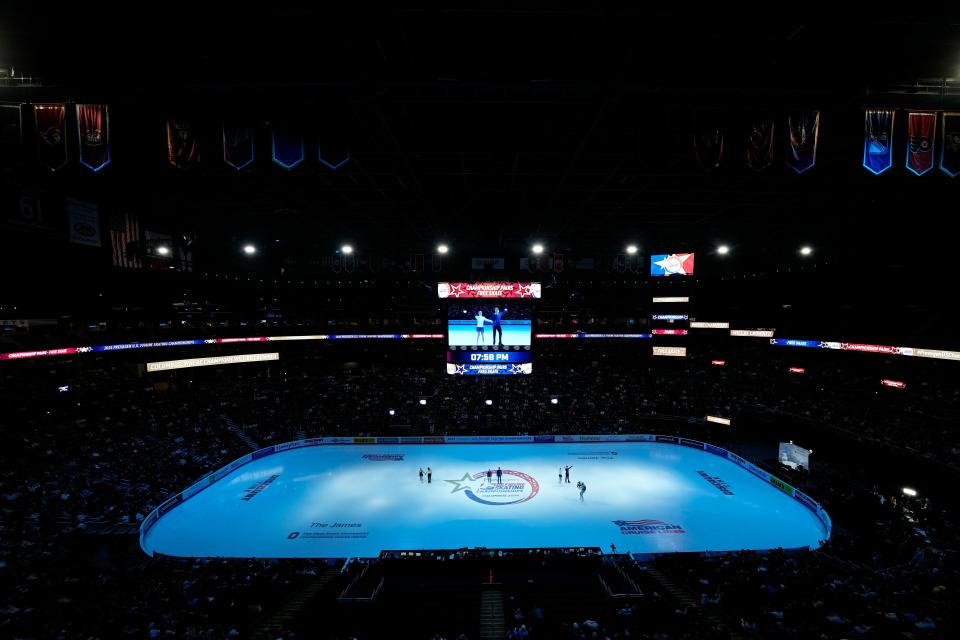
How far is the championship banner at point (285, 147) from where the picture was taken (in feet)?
29.0

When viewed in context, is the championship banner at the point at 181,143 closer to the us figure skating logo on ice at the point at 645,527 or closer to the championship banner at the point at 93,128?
the championship banner at the point at 93,128

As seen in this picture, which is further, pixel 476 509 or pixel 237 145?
pixel 476 509

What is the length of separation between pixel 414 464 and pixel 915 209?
3142cm

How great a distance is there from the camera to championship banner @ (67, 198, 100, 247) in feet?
43.9

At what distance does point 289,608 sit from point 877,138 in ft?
68.5

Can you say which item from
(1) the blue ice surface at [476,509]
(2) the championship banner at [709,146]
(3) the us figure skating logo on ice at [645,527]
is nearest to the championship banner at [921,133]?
(2) the championship banner at [709,146]

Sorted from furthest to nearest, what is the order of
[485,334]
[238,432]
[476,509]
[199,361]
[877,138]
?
[199,361] → [238,432] → [485,334] → [476,509] → [877,138]

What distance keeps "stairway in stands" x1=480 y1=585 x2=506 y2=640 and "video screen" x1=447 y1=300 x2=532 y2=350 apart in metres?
16.3

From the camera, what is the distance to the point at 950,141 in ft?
29.6

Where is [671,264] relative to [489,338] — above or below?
above

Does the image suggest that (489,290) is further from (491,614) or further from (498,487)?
(491,614)

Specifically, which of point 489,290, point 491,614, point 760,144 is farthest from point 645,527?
point 760,144

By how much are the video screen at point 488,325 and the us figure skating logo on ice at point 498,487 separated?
8.73 m

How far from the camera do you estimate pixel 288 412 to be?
3519 cm
